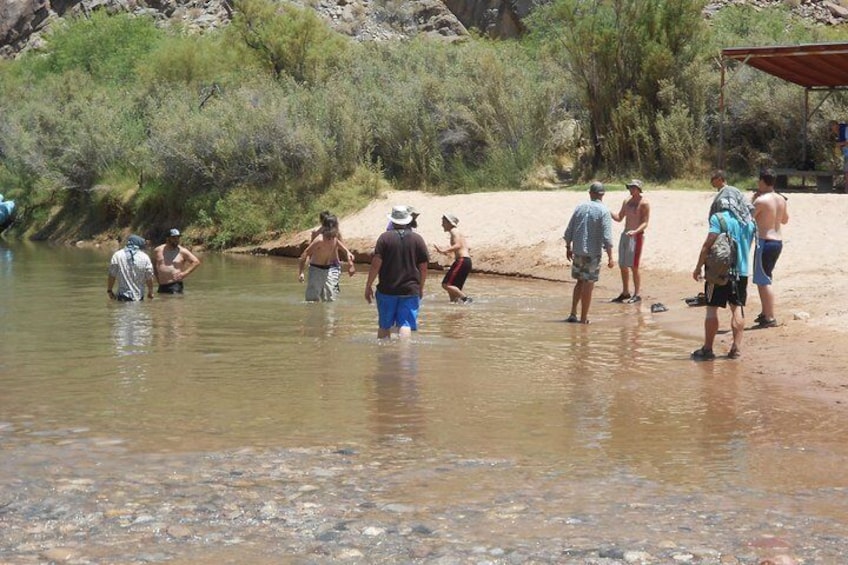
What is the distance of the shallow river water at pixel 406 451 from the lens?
640 cm

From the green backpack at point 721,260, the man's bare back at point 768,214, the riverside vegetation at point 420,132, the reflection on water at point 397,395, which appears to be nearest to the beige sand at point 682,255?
the green backpack at point 721,260

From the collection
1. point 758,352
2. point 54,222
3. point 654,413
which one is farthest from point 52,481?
point 54,222

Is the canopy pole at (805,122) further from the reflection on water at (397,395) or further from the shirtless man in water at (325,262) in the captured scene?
the reflection on water at (397,395)

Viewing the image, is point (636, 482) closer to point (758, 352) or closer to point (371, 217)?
point (758, 352)

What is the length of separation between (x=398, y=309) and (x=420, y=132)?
2021cm

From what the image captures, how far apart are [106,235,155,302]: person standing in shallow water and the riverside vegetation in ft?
42.2

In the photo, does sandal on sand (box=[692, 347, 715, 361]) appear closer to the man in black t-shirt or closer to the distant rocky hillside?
the man in black t-shirt

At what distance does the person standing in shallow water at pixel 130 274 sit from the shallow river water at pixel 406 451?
274 cm

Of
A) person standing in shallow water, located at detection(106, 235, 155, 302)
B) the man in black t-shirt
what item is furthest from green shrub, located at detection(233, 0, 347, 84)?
the man in black t-shirt

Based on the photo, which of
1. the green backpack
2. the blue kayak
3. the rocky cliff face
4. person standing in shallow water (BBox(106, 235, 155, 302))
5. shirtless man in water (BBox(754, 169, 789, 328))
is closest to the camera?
the green backpack

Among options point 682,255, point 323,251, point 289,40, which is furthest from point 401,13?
point 323,251

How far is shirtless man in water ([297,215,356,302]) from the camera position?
16.6 meters

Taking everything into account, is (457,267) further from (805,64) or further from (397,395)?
(805,64)

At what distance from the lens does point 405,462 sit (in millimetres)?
8008
